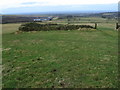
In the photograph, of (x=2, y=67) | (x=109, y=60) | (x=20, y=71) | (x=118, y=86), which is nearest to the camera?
(x=118, y=86)

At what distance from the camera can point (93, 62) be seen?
7789 mm

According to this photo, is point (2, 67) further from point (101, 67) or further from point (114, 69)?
point (114, 69)

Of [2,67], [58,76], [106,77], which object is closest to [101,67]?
[106,77]

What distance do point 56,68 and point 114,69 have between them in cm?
250

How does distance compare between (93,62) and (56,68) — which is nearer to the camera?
(56,68)

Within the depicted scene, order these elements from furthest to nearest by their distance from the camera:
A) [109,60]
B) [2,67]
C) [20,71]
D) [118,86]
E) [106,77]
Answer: [109,60]
[2,67]
[20,71]
[106,77]
[118,86]

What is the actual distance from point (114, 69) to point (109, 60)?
1454 millimetres

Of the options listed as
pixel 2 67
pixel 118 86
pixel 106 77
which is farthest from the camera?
pixel 2 67

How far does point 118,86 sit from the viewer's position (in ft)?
16.9

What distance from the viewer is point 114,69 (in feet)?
22.1

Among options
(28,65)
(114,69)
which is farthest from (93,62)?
(28,65)

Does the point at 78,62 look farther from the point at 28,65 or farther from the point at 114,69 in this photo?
the point at 28,65

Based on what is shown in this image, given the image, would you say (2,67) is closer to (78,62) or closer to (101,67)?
(78,62)

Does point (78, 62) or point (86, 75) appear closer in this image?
point (86, 75)
